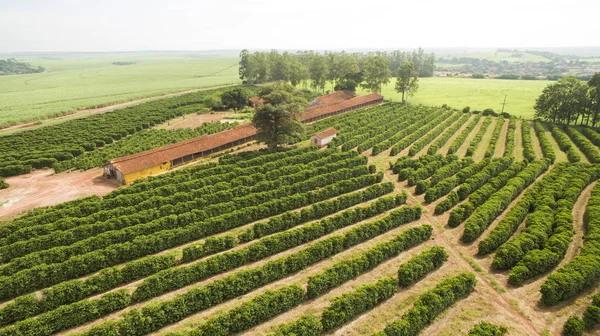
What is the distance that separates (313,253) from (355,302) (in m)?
6.26

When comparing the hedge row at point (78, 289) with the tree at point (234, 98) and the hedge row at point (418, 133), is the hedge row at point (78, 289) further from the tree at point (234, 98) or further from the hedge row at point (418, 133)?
the tree at point (234, 98)

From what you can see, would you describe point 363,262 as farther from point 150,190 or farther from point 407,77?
point 407,77

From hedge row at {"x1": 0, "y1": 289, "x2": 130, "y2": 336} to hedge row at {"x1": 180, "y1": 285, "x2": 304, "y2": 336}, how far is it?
6573mm

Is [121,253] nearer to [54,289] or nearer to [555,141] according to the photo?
[54,289]

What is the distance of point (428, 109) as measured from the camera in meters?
78.4

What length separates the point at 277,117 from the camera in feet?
161

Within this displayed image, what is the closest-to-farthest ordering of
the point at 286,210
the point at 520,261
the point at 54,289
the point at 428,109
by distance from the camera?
1. the point at 54,289
2. the point at 520,261
3. the point at 286,210
4. the point at 428,109

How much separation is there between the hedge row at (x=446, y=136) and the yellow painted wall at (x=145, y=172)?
136 ft

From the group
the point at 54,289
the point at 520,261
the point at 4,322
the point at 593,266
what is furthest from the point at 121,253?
the point at 593,266

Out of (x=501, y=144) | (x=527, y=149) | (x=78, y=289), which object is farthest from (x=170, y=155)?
(x=501, y=144)

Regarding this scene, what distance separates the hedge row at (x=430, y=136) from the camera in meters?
50.8

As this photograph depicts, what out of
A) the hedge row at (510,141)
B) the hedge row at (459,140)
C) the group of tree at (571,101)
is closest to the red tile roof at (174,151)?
the hedge row at (459,140)

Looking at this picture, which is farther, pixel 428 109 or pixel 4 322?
pixel 428 109

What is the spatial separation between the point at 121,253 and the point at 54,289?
529cm
